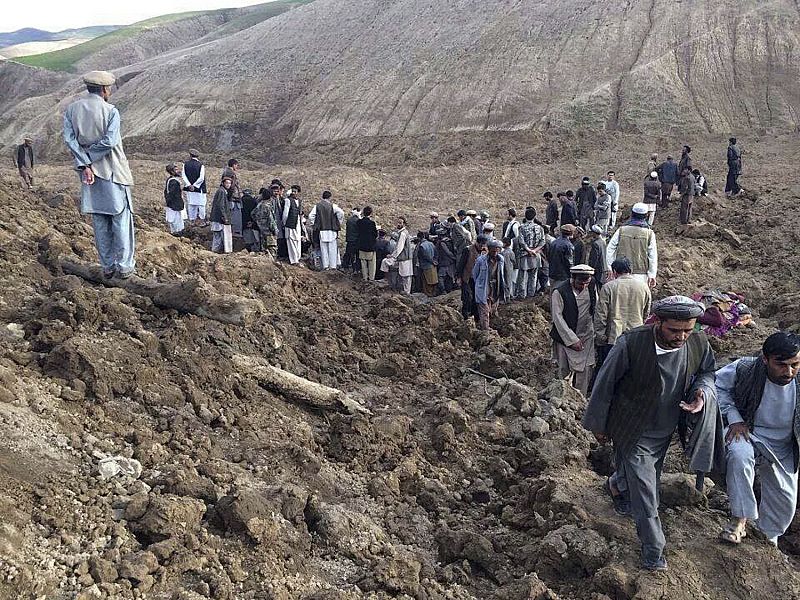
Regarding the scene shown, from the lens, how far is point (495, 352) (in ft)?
27.1

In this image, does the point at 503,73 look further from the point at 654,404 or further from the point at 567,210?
the point at 654,404

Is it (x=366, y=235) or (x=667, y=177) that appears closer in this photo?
(x=366, y=235)

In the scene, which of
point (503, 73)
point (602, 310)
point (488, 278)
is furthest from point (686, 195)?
point (503, 73)

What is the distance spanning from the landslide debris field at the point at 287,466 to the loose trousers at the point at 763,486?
20 cm

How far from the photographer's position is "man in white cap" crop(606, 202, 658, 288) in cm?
839

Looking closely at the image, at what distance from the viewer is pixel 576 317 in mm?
7027

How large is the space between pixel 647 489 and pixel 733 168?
15490 mm

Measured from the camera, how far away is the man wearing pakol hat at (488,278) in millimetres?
9039

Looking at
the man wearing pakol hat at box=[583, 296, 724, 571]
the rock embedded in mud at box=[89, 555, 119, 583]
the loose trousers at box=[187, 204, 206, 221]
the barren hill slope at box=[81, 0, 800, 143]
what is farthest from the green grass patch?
the man wearing pakol hat at box=[583, 296, 724, 571]

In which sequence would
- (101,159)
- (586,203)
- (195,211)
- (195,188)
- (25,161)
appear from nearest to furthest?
(101,159), (195,188), (586,203), (195,211), (25,161)

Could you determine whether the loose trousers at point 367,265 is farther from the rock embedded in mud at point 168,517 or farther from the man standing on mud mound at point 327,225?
the rock embedded in mud at point 168,517

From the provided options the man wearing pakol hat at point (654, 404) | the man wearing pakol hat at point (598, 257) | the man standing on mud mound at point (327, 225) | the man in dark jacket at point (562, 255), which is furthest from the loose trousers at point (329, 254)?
the man wearing pakol hat at point (654, 404)

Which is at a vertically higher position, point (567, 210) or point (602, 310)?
point (567, 210)

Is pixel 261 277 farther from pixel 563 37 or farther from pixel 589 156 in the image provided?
pixel 563 37
